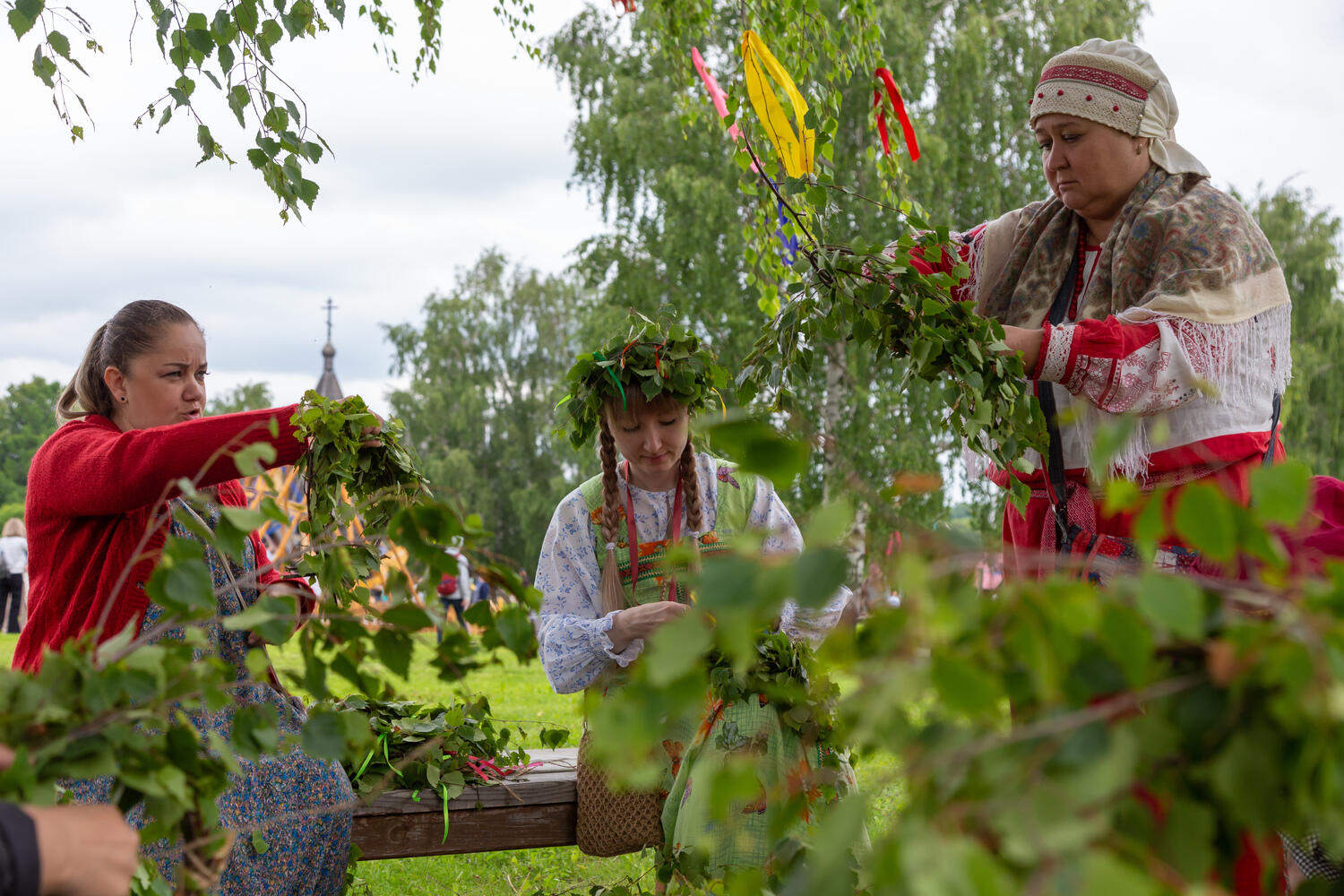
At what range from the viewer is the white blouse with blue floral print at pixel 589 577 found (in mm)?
2709

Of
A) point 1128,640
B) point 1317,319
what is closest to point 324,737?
point 1128,640

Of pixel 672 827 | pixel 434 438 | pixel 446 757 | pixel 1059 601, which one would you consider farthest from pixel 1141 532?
pixel 434 438

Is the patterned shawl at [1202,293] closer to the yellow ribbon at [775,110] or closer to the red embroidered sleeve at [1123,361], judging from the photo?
the red embroidered sleeve at [1123,361]

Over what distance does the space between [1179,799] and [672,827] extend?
6.55 feet

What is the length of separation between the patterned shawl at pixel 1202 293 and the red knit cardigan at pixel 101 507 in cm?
172

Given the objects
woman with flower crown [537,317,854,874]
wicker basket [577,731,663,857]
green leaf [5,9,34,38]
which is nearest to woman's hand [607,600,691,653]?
woman with flower crown [537,317,854,874]

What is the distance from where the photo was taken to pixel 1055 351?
202 centimetres

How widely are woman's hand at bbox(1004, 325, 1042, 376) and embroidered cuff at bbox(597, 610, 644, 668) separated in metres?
1.14

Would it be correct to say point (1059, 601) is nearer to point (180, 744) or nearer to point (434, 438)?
point (180, 744)

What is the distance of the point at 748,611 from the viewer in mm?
736

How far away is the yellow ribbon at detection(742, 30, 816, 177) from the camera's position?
2.16m

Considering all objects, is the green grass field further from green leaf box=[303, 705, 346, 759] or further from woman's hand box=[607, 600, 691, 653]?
green leaf box=[303, 705, 346, 759]

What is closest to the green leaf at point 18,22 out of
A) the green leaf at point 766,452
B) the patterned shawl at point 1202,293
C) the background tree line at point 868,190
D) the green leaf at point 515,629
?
the green leaf at point 515,629

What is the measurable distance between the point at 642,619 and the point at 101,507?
1.21 m
